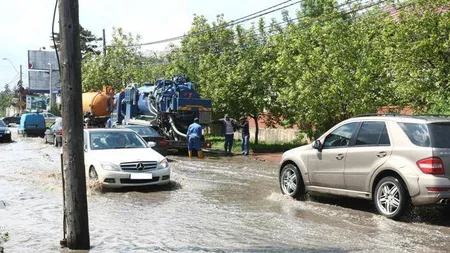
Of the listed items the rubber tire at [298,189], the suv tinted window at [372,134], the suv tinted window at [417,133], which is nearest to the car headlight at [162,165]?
the rubber tire at [298,189]

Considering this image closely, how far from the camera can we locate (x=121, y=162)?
1179 cm

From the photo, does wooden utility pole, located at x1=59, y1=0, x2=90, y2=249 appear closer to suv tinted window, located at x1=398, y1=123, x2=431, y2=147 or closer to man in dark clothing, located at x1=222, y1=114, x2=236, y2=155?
suv tinted window, located at x1=398, y1=123, x2=431, y2=147

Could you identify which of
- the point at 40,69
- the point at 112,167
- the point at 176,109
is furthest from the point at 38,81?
the point at 112,167

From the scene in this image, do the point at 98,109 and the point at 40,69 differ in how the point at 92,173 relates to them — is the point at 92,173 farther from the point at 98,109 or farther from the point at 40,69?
the point at 40,69

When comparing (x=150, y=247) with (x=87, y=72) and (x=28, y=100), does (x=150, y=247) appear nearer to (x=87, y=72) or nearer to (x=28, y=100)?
(x=87, y=72)

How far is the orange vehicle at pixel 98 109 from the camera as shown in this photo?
31328mm

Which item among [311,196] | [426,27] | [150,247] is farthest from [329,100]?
[150,247]

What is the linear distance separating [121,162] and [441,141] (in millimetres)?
6649

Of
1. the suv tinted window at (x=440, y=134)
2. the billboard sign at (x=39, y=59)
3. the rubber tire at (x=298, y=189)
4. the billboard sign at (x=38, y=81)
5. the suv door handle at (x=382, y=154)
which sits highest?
the billboard sign at (x=39, y=59)

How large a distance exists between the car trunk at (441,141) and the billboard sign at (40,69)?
90.3 meters

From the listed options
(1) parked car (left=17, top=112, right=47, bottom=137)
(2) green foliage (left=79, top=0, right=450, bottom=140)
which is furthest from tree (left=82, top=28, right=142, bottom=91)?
(2) green foliage (left=79, top=0, right=450, bottom=140)

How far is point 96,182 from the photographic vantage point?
12.0 m

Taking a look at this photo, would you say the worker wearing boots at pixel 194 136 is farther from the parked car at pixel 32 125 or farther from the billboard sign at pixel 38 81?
the billboard sign at pixel 38 81

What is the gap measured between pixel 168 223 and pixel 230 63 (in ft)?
63.8
